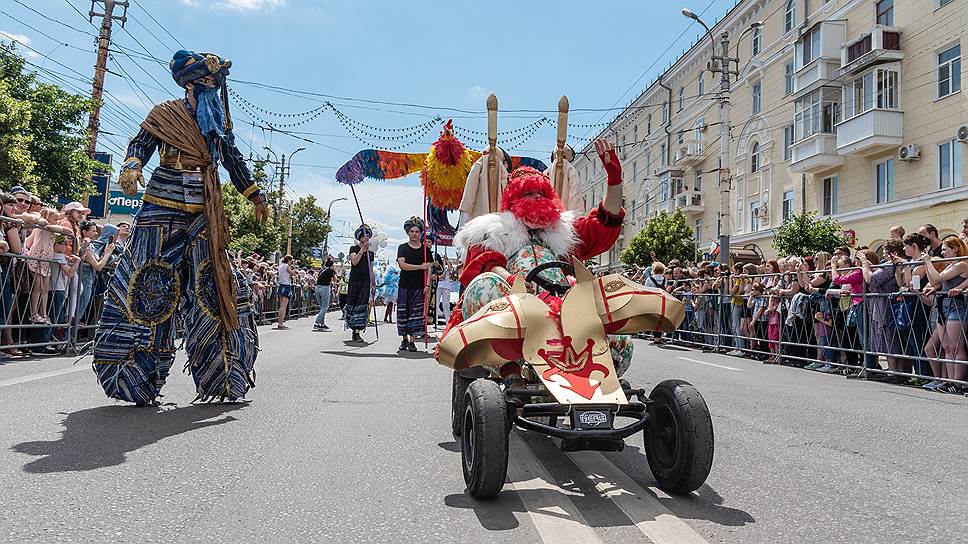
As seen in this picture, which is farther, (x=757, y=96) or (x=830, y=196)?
(x=757, y=96)

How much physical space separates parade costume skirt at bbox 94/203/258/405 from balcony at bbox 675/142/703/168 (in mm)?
42036

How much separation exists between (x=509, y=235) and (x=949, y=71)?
2625 centimetres

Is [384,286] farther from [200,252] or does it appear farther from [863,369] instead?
[200,252]

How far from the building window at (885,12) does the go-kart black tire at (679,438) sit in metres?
29.9

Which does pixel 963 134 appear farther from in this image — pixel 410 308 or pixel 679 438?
pixel 679 438

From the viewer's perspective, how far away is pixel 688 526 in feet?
9.92

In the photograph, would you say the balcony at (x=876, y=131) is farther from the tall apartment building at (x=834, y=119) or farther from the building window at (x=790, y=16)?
the building window at (x=790, y=16)

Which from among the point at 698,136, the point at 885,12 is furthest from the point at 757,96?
the point at 885,12

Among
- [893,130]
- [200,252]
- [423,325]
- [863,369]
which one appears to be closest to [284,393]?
[200,252]

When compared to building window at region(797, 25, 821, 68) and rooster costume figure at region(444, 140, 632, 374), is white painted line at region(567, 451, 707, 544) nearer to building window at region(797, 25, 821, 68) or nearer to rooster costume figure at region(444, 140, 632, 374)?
rooster costume figure at region(444, 140, 632, 374)

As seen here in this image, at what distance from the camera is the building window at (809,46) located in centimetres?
3123

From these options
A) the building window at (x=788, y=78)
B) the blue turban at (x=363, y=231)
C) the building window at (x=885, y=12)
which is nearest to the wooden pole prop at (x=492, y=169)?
the blue turban at (x=363, y=231)

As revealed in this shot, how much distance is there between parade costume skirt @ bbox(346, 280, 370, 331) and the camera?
13387 millimetres

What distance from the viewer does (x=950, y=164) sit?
2475 centimetres
